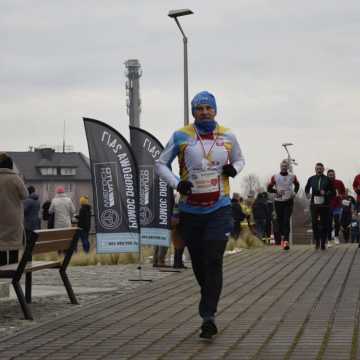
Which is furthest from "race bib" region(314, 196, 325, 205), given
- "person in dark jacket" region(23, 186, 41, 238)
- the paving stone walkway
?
the paving stone walkway

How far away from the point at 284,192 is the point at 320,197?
0.83 metres

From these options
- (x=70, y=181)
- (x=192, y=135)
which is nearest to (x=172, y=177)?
(x=192, y=135)

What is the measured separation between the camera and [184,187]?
347 inches

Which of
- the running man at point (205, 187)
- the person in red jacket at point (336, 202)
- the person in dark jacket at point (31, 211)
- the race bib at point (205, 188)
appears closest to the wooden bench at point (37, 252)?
the running man at point (205, 187)

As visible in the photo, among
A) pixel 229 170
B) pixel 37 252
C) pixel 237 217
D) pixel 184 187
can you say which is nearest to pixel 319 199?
pixel 237 217

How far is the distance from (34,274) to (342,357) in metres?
9.73

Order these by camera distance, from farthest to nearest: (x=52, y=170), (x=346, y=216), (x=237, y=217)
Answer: (x=52, y=170) → (x=346, y=216) → (x=237, y=217)

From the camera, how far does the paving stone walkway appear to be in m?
8.23

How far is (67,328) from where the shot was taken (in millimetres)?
9914

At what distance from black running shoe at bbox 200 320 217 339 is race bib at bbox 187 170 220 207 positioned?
0.96 meters

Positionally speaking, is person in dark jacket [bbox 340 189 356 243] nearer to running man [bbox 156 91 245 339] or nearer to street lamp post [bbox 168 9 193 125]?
street lamp post [bbox 168 9 193 125]

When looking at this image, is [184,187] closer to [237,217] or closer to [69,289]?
Answer: [69,289]

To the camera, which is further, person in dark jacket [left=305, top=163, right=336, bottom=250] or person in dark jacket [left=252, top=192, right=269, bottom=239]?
person in dark jacket [left=252, top=192, right=269, bottom=239]

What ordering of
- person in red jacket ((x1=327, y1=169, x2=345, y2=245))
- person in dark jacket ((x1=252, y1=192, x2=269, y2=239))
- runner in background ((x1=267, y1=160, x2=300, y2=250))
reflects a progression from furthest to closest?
person in dark jacket ((x1=252, y1=192, x2=269, y2=239)), person in red jacket ((x1=327, y1=169, x2=345, y2=245)), runner in background ((x1=267, y1=160, x2=300, y2=250))
